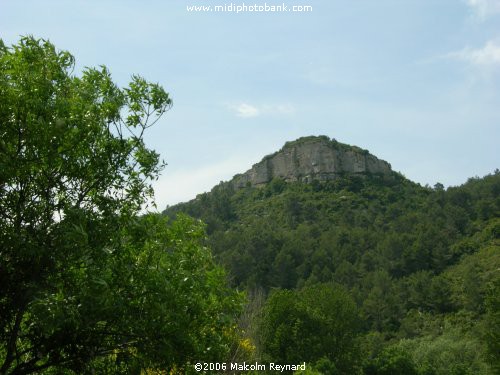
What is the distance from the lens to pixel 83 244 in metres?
7.08

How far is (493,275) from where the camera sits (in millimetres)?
58750

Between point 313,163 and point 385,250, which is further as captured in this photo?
point 313,163

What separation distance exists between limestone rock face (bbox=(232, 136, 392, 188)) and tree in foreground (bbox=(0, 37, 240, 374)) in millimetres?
117397

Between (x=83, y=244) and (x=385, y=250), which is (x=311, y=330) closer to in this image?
(x=83, y=244)

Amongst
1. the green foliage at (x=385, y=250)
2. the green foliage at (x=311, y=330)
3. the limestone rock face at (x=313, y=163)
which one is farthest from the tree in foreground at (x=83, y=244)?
the limestone rock face at (x=313, y=163)

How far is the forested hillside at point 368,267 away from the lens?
127 ft

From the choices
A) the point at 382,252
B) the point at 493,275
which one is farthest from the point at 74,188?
the point at 382,252

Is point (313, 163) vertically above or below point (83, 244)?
above

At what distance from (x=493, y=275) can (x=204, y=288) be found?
189 ft

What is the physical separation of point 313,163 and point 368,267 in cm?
5547

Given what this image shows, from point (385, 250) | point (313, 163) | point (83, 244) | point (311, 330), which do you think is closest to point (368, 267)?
point (385, 250)

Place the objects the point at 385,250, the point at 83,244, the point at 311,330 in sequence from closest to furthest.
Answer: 1. the point at 83,244
2. the point at 311,330
3. the point at 385,250

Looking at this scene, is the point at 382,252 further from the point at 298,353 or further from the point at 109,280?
the point at 109,280

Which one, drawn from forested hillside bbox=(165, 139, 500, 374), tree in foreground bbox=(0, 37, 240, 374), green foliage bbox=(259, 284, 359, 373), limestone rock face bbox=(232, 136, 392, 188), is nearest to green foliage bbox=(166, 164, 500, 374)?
forested hillside bbox=(165, 139, 500, 374)
